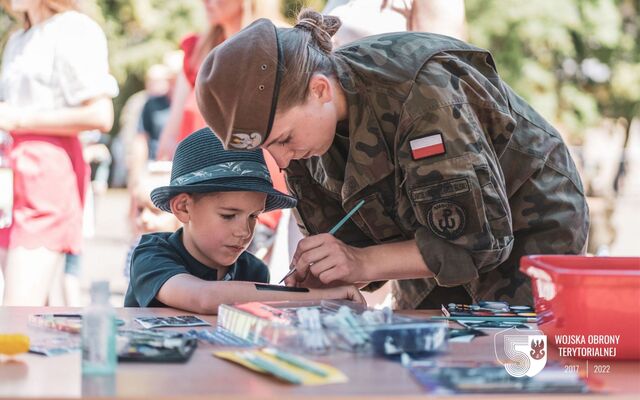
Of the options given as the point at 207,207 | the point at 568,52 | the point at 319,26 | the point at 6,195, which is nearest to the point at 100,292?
the point at 319,26

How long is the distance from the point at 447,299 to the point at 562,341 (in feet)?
2.30

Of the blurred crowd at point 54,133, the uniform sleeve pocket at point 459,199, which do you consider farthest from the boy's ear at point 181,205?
the blurred crowd at point 54,133

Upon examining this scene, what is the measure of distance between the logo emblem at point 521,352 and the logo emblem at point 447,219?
243 millimetres

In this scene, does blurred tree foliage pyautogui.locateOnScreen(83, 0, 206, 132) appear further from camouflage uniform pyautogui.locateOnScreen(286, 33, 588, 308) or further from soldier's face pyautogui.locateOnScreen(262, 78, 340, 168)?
soldier's face pyautogui.locateOnScreen(262, 78, 340, 168)

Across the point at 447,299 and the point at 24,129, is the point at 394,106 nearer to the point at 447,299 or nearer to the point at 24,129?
the point at 447,299

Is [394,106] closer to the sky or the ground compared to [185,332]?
closer to the sky

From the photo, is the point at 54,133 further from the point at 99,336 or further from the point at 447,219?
the point at 99,336

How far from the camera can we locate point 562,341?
59.0 inches

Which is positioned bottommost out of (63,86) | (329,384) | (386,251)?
(329,384)

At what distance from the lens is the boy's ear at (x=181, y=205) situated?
87.6 inches

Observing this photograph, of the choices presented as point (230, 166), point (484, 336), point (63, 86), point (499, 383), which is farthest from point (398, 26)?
point (499, 383)

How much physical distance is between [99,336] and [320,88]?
70 centimetres

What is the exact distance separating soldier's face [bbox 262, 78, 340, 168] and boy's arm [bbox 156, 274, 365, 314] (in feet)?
0.82

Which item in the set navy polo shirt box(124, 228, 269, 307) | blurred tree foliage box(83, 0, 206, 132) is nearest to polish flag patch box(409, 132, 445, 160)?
navy polo shirt box(124, 228, 269, 307)
